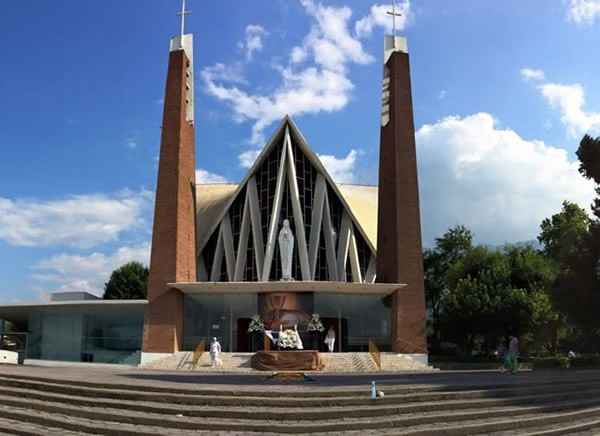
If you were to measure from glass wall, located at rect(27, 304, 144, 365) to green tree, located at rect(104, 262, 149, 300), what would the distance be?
21.1 meters

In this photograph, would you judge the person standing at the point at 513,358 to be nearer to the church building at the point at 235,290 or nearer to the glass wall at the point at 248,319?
the church building at the point at 235,290

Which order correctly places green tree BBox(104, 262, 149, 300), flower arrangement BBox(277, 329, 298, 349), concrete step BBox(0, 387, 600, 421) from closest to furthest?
concrete step BBox(0, 387, 600, 421), flower arrangement BBox(277, 329, 298, 349), green tree BBox(104, 262, 149, 300)

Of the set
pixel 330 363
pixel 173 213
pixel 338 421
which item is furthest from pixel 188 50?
pixel 338 421

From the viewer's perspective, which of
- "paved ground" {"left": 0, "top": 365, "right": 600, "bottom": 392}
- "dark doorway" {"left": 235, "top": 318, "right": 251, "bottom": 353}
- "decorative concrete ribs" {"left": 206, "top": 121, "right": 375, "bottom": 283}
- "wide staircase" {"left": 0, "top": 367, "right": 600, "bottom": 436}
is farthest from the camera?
"decorative concrete ribs" {"left": 206, "top": 121, "right": 375, "bottom": 283}

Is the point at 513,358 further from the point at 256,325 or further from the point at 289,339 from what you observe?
the point at 256,325

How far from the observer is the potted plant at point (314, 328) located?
32.1 meters

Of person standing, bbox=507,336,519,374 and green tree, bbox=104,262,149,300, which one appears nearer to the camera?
person standing, bbox=507,336,519,374

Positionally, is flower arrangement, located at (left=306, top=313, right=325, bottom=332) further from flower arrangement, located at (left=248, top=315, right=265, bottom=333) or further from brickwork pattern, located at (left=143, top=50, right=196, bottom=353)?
brickwork pattern, located at (left=143, top=50, right=196, bottom=353)

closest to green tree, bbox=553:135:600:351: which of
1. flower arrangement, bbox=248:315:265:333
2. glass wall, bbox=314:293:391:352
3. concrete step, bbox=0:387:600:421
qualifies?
glass wall, bbox=314:293:391:352

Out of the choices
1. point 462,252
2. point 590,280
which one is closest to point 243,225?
point 462,252

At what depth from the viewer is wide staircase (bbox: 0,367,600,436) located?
10.3 metres

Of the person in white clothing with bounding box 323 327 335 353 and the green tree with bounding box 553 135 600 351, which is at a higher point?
the green tree with bounding box 553 135 600 351

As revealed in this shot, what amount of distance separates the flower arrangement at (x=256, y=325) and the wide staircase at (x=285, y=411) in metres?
18.6

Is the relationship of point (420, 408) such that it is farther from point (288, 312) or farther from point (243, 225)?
point (243, 225)
